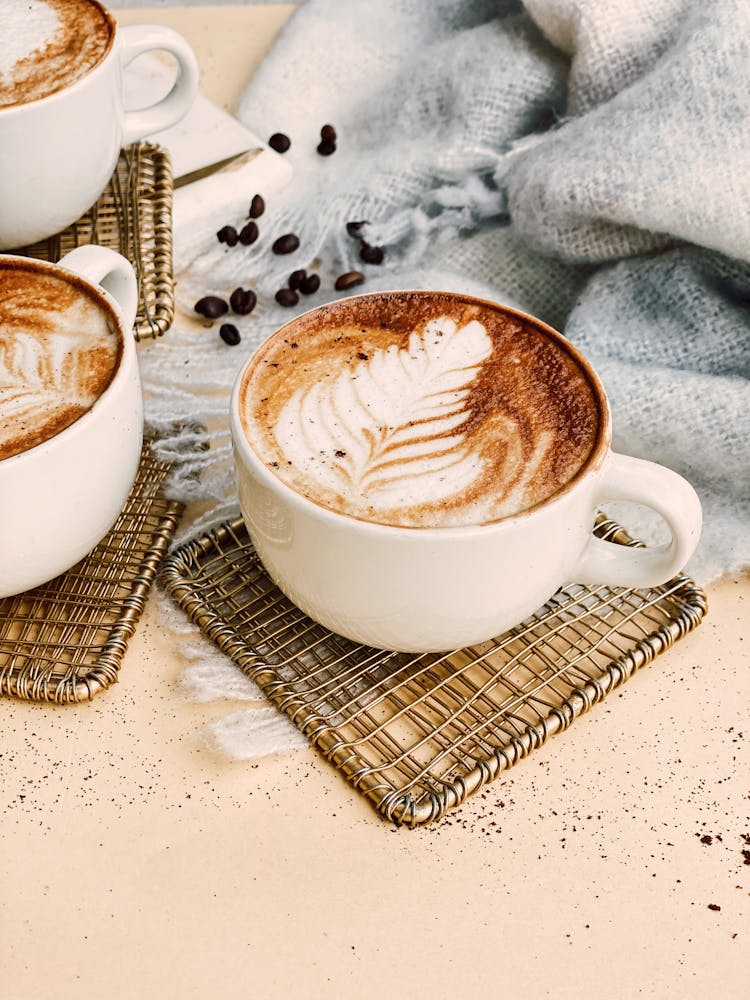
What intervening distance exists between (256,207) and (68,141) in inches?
13.0

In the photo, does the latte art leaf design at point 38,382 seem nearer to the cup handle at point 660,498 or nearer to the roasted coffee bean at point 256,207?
the cup handle at point 660,498

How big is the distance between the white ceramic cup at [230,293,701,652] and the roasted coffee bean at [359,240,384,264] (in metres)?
0.54

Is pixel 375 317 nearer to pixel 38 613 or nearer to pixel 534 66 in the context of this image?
pixel 38 613

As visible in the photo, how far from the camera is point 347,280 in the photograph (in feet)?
4.38

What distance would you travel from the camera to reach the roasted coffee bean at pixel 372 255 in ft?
4.51

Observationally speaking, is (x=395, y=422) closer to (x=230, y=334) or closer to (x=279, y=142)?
(x=230, y=334)

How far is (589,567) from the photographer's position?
89 cm

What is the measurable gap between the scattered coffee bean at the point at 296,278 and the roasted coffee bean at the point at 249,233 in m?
0.08

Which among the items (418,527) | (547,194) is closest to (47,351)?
(418,527)

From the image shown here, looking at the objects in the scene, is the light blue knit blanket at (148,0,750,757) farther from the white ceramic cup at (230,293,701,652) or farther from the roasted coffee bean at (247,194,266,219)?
the white ceramic cup at (230,293,701,652)

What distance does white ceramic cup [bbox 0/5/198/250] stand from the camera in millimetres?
1090

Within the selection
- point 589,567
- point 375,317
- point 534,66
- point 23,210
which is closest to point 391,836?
point 589,567

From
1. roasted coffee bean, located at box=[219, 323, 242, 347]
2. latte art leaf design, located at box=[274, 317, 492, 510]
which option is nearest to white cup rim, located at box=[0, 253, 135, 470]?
latte art leaf design, located at box=[274, 317, 492, 510]

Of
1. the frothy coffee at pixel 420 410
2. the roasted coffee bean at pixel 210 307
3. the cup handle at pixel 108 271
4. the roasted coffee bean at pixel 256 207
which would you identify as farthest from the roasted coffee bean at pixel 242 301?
the frothy coffee at pixel 420 410
